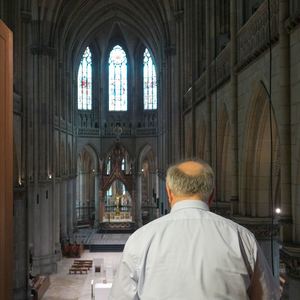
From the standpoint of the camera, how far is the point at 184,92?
24703 millimetres

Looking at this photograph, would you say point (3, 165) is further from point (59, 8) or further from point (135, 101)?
point (135, 101)

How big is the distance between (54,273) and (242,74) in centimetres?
1885

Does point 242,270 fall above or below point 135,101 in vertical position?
below

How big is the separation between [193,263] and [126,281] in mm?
342

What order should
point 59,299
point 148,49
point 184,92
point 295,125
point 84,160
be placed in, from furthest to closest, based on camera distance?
point 84,160 < point 148,49 < point 184,92 < point 59,299 < point 295,125

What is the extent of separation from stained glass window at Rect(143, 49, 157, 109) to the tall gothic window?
4.83m

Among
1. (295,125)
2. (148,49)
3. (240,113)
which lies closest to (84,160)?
(148,49)

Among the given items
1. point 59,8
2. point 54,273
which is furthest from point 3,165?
point 59,8

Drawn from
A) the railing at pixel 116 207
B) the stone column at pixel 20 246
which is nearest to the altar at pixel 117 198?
the railing at pixel 116 207

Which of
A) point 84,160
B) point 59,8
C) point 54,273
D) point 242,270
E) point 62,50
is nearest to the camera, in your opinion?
point 242,270

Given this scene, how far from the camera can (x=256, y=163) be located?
11.8 metres

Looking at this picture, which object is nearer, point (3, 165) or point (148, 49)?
point (3, 165)

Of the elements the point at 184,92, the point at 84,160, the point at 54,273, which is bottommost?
the point at 54,273

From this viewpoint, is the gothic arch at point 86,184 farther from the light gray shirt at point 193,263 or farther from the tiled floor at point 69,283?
the light gray shirt at point 193,263
